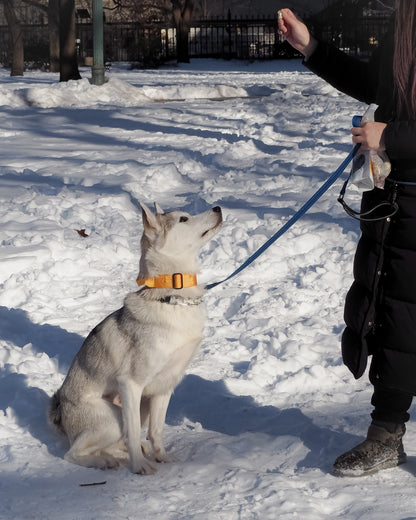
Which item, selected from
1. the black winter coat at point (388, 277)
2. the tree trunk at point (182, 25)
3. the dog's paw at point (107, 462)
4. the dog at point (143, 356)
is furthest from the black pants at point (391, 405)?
the tree trunk at point (182, 25)

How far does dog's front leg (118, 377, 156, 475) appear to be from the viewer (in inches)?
153

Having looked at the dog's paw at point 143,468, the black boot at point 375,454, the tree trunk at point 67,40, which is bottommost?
the dog's paw at point 143,468

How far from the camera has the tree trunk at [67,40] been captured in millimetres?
22297

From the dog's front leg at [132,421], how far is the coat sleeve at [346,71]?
1.77 meters

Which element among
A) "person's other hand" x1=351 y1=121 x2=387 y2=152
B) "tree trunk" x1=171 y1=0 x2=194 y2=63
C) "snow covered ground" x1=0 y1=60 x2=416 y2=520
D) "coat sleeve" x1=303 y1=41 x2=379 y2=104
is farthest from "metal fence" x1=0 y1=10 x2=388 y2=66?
"person's other hand" x1=351 y1=121 x2=387 y2=152

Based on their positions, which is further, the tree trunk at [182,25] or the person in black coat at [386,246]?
the tree trunk at [182,25]

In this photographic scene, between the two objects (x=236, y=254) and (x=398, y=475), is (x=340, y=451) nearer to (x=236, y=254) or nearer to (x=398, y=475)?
(x=398, y=475)

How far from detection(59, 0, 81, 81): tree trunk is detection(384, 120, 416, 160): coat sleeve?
66.1 feet

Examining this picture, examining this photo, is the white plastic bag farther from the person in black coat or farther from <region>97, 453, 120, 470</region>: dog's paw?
<region>97, 453, 120, 470</region>: dog's paw

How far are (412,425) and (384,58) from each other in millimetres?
2000

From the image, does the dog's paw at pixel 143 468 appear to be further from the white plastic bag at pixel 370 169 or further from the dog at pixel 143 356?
the white plastic bag at pixel 370 169

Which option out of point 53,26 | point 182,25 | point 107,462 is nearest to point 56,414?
point 107,462

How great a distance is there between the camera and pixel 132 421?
12.8 ft

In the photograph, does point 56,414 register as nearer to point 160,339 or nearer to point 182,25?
point 160,339
